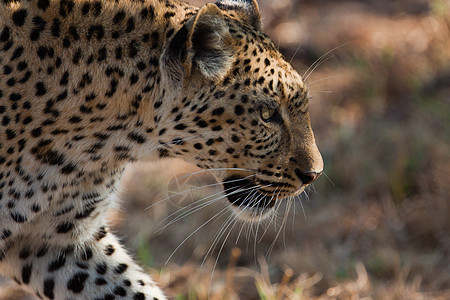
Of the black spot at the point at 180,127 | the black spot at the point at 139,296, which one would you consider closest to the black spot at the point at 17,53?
the black spot at the point at 180,127

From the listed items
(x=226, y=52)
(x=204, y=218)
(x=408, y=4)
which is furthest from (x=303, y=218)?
(x=408, y=4)

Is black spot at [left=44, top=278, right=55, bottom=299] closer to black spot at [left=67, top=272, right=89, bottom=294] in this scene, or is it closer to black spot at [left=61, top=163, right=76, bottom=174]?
black spot at [left=67, top=272, right=89, bottom=294]

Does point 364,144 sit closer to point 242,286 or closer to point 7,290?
point 242,286

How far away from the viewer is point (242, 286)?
500cm

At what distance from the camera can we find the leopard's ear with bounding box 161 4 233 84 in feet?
10.1

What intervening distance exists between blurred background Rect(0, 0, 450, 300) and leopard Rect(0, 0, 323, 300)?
605mm

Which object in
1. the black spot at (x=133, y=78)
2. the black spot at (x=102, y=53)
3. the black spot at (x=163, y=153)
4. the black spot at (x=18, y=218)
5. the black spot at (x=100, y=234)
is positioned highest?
the black spot at (x=102, y=53)

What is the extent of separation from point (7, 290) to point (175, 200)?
152 cm

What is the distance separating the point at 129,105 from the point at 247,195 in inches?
29.5

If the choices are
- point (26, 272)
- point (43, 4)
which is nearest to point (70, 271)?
point (26, 272)

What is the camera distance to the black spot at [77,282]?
3.65 metres

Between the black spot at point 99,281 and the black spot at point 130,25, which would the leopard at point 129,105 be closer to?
the black spot at point 130,25

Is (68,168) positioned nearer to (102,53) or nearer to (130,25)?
(102,53)

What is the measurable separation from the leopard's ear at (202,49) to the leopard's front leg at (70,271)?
3.38 ft
